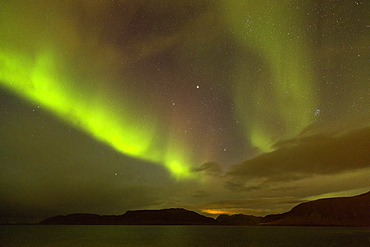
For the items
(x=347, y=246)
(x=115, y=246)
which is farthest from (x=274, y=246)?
(x=115, y=246)

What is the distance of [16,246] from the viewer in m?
64.9

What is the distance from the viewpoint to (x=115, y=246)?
218 ft

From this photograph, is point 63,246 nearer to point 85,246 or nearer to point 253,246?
point 85,246

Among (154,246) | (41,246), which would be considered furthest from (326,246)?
(41,246)

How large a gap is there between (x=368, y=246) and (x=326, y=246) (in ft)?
27.4

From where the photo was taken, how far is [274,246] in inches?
2611

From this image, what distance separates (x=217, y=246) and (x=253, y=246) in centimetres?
817

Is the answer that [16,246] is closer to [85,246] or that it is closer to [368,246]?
[85,246]

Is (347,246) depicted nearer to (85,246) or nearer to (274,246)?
(274,246)

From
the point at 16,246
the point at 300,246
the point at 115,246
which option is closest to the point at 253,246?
the point at 300,246

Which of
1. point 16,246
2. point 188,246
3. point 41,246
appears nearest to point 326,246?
point 188,246

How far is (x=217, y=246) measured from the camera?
66875 mm

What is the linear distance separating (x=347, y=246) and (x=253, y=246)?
2094cm

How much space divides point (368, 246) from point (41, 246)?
2867 inches
